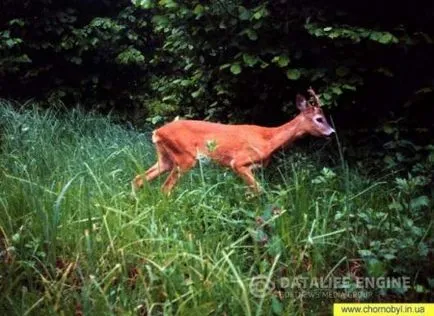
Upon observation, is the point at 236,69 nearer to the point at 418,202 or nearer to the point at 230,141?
the point at 230,141

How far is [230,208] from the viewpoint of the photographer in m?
4.60

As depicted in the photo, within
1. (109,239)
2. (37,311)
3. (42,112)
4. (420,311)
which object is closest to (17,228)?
(109,239)

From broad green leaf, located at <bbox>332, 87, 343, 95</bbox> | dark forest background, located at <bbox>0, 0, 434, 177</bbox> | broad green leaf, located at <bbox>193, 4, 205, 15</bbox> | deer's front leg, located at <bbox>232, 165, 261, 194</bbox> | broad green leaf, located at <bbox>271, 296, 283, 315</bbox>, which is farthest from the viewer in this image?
broad green leaf, located at <bbox>193, 4, 205, 15</bbox>

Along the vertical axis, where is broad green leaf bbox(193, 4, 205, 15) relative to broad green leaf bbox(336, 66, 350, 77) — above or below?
above

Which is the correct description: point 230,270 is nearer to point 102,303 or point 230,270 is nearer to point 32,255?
point 102,303

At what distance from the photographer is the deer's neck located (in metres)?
5.69

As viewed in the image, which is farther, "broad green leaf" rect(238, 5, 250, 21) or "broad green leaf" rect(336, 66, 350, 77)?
"broad green leaf" rect(238, 5, 250, 21)

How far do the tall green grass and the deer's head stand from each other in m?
0.62

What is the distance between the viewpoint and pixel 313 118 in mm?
5684

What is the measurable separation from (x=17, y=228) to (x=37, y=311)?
2.97 feet

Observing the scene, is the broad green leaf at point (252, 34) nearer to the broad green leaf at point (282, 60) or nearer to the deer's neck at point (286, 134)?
the broad green leaf at point (282, 60)

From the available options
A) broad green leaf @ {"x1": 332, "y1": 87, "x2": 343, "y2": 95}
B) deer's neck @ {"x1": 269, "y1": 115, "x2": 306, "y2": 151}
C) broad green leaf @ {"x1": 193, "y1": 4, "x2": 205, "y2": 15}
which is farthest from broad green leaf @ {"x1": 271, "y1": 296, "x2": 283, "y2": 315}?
broad green leaf @ {"x1": 193, "y1": 4, "x2": 205, "y2": 15}

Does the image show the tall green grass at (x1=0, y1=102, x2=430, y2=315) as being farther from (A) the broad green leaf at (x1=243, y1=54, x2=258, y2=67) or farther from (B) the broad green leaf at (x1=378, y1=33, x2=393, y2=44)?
(A) the broad green leaf at (x1=243, y1=54, x2=258, y2=67)

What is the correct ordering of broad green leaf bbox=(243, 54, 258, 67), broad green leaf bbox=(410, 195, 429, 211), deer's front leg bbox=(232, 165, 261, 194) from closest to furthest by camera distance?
broad green leaf bbox=(410, 195, 429, 211) → deer's front leg bbox=(232, 165, 261, 194) → broad green leaf bbox=(243, 54, 258, 67)
